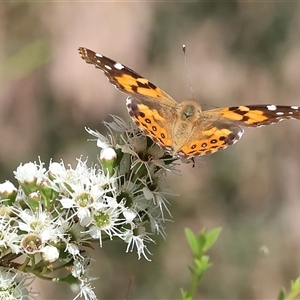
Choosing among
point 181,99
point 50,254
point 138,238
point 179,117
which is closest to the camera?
point 50,254

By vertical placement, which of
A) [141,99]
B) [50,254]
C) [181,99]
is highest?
[181,99]

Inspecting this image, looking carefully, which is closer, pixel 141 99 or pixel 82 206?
pixel 82 206

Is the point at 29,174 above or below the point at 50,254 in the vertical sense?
above

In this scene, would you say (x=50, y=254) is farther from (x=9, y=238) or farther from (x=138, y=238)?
(x=138, y=238)

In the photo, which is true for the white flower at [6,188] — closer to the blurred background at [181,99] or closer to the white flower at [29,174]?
the white flower at [29,174]

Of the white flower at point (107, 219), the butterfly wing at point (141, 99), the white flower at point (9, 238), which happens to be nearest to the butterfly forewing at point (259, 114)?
the butterfly wing at point (141, 99)

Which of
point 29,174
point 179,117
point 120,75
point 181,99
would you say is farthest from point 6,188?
point 181,99
